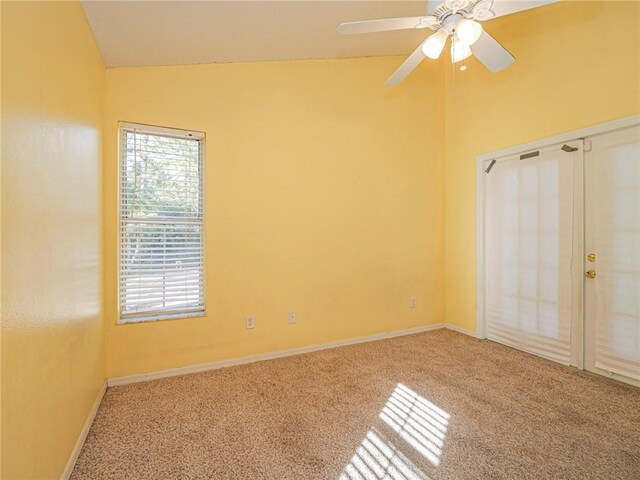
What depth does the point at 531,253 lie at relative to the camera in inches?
124

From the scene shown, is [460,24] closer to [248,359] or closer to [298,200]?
[298,200]

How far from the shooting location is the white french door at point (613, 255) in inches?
96.4

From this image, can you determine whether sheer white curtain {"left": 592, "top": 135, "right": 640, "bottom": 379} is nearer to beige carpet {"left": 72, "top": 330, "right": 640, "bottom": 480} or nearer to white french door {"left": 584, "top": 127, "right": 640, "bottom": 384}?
white french door {"left": 584, "top": 127, "right": 640, "bottom": 384}

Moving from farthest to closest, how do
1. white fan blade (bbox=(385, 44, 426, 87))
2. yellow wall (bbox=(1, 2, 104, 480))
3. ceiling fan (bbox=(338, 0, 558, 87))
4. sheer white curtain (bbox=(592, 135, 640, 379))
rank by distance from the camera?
sheer white curtain (bbox=(592, 135, 640, 379)) < white fan blade (bbox=(385, 44, 426, 87)) < ceiling fan (bbox=(338, 0, 558, 87)) < yellow wall (bbox=(1, 2, 104, 480))

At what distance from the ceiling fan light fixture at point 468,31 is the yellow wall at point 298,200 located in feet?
5.49

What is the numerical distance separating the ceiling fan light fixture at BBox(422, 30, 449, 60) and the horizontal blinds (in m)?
1.77

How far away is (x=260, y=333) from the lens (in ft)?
10.0

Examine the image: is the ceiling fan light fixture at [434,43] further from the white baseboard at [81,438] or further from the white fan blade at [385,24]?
the white baseboard at [81,438]

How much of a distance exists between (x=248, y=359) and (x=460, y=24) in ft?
10.0

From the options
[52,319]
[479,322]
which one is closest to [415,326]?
[479,322]

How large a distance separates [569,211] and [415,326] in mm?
2004

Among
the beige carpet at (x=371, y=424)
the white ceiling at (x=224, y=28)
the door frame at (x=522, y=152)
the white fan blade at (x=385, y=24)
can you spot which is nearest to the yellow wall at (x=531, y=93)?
the door frame at (x=522, y=152)

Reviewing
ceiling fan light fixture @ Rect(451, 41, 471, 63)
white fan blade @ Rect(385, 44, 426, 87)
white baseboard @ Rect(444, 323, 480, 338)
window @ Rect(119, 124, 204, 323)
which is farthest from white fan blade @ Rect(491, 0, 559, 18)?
white baseboard @ Rect(444, 323, 480, 338)

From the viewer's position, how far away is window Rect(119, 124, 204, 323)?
8.57ft
